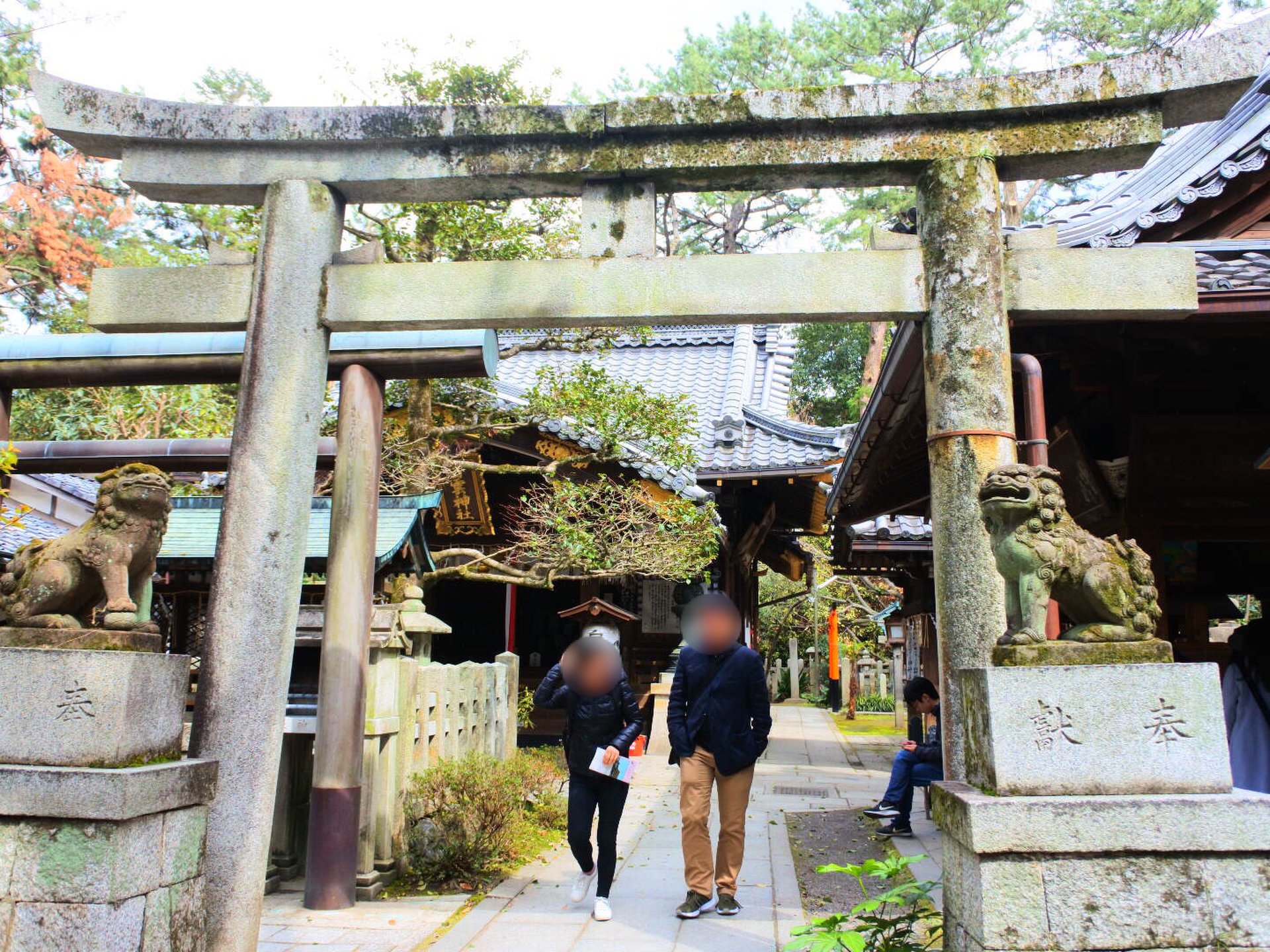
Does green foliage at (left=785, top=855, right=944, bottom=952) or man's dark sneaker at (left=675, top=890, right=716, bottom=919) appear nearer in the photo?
green foliage at (left=785, top=855, right=944, bottom=952)

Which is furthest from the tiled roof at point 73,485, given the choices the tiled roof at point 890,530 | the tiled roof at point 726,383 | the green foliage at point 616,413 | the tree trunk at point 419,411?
the tiled roof at point 890,530

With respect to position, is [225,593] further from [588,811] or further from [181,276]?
[588,811]

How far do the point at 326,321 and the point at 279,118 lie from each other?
1120 mm

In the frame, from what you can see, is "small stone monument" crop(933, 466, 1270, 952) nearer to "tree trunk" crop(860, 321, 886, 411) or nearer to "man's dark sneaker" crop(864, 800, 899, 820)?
"man's dark sneaker" crop(864, 800, 899, 820)

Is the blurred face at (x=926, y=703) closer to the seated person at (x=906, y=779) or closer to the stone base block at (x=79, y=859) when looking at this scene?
the seated person at (x=906, y=779)

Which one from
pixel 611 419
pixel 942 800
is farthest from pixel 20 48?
pixel 942 800

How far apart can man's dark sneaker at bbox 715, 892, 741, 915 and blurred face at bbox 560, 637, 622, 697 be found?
1434mm

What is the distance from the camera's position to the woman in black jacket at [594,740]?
5.98 meters

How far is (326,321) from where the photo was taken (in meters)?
5.13

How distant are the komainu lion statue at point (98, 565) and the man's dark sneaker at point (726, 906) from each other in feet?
12.0

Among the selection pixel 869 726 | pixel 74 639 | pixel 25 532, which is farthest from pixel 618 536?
pixel 869 726

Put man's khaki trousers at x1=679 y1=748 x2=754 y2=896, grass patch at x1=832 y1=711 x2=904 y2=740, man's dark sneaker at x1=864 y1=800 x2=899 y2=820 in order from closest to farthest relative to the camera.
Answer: man's khaki trousers at x1=679 y1=748 x2=754 y2=896, man's dark sneaker at x1=864 y1=800 x2=899 y2=820, grass patch at x1=832 y1=711 x2=904 y2=740

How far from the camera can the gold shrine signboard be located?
1409 cm

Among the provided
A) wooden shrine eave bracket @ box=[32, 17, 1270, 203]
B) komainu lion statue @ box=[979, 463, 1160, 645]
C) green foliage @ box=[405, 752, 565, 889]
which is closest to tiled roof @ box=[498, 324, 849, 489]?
green foliage @ box=[405, 752, 565, 889]
